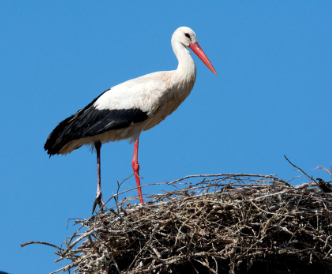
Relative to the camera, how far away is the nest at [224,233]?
614cm

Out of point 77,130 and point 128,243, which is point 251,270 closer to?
point 128,243

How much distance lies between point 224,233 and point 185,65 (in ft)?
10.9

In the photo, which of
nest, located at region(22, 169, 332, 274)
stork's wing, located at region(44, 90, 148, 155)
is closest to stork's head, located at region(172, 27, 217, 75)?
stork's wing, located at region(44, 90, 148, 155)

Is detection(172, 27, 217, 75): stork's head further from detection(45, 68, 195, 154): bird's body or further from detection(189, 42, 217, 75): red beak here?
detection(45, 68, 195, 154): bird's body

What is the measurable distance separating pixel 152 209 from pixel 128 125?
2498 millimetres

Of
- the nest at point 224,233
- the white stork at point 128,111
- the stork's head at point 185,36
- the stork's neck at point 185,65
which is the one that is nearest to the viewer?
the nest at point 224,233

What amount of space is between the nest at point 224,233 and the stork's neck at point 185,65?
9.02 ft

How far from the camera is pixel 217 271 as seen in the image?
19.8 feet

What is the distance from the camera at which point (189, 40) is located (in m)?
9.37

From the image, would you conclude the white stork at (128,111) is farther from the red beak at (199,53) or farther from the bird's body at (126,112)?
the red beak at (199,53)

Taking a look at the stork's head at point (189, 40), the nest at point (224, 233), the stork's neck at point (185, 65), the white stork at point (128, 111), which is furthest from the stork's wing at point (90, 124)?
the nest at point (224, 233)

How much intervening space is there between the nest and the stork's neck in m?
2.75

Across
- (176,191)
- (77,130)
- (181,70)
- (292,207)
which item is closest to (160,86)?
(181,70)

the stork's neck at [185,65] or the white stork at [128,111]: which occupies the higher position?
the stork's neck at [185,65]
